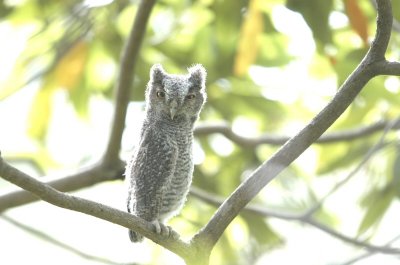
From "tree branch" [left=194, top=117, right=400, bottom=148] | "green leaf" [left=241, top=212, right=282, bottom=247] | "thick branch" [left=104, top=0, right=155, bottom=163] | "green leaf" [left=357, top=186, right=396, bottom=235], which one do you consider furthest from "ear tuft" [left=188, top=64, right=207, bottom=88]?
"green leaf" [left=241, top=212, right=282, bottom=247]

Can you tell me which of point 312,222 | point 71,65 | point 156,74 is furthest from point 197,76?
point 71,65

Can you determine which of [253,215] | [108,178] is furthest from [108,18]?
[253,215]

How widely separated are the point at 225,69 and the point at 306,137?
11.5 feet

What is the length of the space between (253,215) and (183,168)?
8.82ft

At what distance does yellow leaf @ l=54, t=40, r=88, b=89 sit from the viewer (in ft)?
21.1

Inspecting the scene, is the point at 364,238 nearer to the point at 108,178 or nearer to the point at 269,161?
the point at 108,178

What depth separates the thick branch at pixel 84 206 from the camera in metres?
2.96

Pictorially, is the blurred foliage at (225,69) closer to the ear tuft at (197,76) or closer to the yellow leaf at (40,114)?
the yellow leaf at (40,114)

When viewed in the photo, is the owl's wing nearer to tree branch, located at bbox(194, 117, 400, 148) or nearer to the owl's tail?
the owl's tail

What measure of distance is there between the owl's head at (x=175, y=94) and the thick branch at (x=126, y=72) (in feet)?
2.62

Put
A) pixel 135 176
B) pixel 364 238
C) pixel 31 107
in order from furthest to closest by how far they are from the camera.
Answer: pixel 31 107 < pixel 364 238 < pixel 135 176

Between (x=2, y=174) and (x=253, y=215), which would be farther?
(x=253, y=215)

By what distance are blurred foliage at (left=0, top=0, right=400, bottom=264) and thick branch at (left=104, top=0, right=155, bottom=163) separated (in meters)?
0.74

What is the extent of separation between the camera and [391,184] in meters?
6.55
